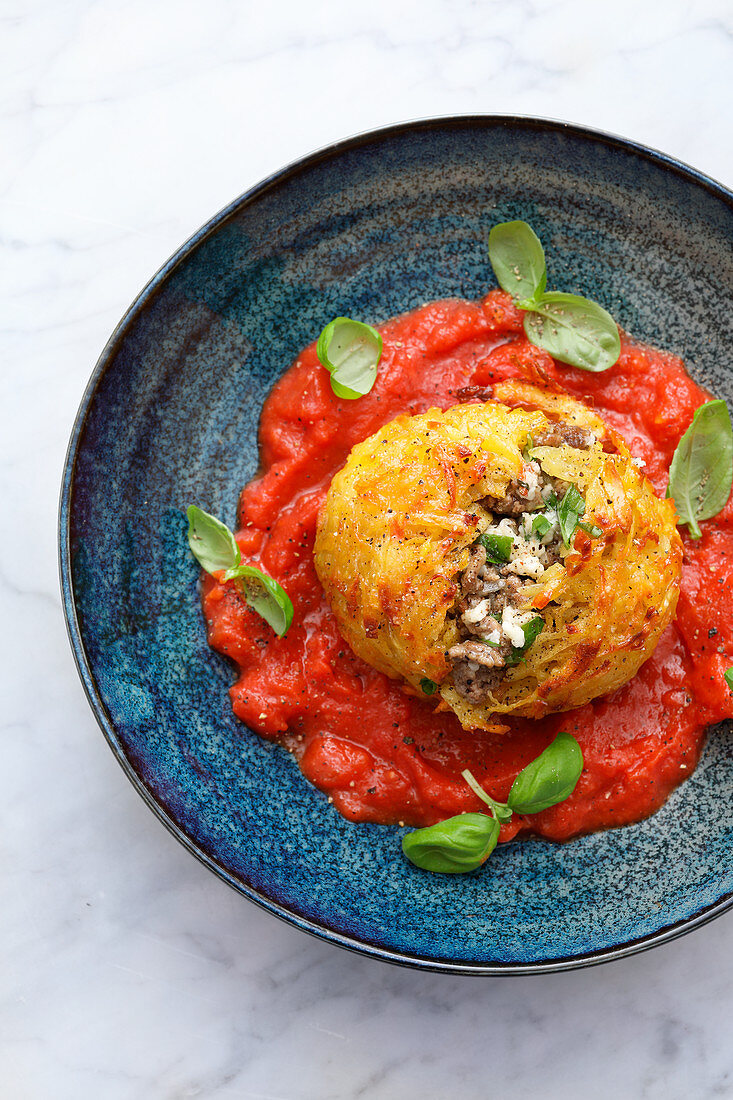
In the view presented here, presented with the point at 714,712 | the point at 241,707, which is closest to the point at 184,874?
the point at 241,707

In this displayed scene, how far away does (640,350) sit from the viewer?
12.8ft

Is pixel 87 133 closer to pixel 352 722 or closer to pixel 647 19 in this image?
pixel 647 19

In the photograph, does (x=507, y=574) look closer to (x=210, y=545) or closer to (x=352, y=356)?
(x=352, y=356)

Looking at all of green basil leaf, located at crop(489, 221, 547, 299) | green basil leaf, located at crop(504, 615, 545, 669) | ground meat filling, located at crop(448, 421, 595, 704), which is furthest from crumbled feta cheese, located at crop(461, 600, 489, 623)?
green basil leaf, located at crop(489, 221, 547, 299)

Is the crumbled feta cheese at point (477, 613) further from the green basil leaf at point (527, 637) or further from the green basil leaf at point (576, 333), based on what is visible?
the green basil leaf at point (576, 333)

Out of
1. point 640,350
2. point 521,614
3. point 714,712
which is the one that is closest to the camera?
point 521,614

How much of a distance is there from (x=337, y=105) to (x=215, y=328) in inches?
47.5

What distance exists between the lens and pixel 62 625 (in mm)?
3961

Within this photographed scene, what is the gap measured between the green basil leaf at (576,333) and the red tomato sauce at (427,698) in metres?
0.08

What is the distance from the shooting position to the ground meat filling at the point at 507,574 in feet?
10.7

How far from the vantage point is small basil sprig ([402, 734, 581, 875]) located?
3.42 metres

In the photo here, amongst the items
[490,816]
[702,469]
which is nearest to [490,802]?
[490,816]

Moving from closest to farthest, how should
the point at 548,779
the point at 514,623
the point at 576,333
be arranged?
1. the point at 514,623
2. the point at 548,779
3. the point at 576,333

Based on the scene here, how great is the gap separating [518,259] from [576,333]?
404 millimetres
